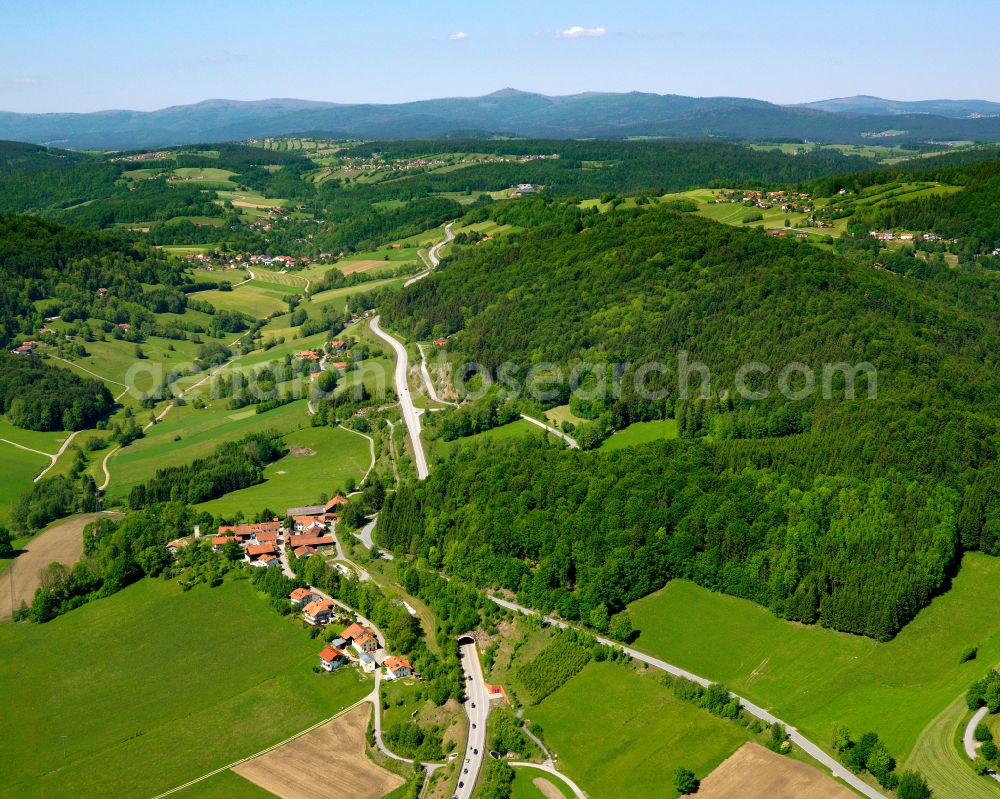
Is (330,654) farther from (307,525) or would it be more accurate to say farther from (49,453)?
(49,453)

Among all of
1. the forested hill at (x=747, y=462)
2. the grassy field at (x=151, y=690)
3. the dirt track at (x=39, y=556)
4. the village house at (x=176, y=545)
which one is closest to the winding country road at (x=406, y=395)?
the forested hill at (x=747, y=462)

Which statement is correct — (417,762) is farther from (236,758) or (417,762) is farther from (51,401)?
(51,401)

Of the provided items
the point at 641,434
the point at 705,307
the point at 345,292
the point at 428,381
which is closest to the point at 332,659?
the point at 641,434

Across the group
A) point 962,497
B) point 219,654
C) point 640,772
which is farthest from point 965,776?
point 219,654

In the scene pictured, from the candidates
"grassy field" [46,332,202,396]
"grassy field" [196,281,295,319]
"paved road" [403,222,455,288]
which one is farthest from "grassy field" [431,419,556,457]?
"grassy field" [196,281,295,319]

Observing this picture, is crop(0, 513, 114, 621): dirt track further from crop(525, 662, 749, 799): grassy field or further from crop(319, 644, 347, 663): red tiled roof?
crop(525, 662, 749, 799): grassy field

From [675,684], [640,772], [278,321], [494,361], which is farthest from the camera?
[278,321]
